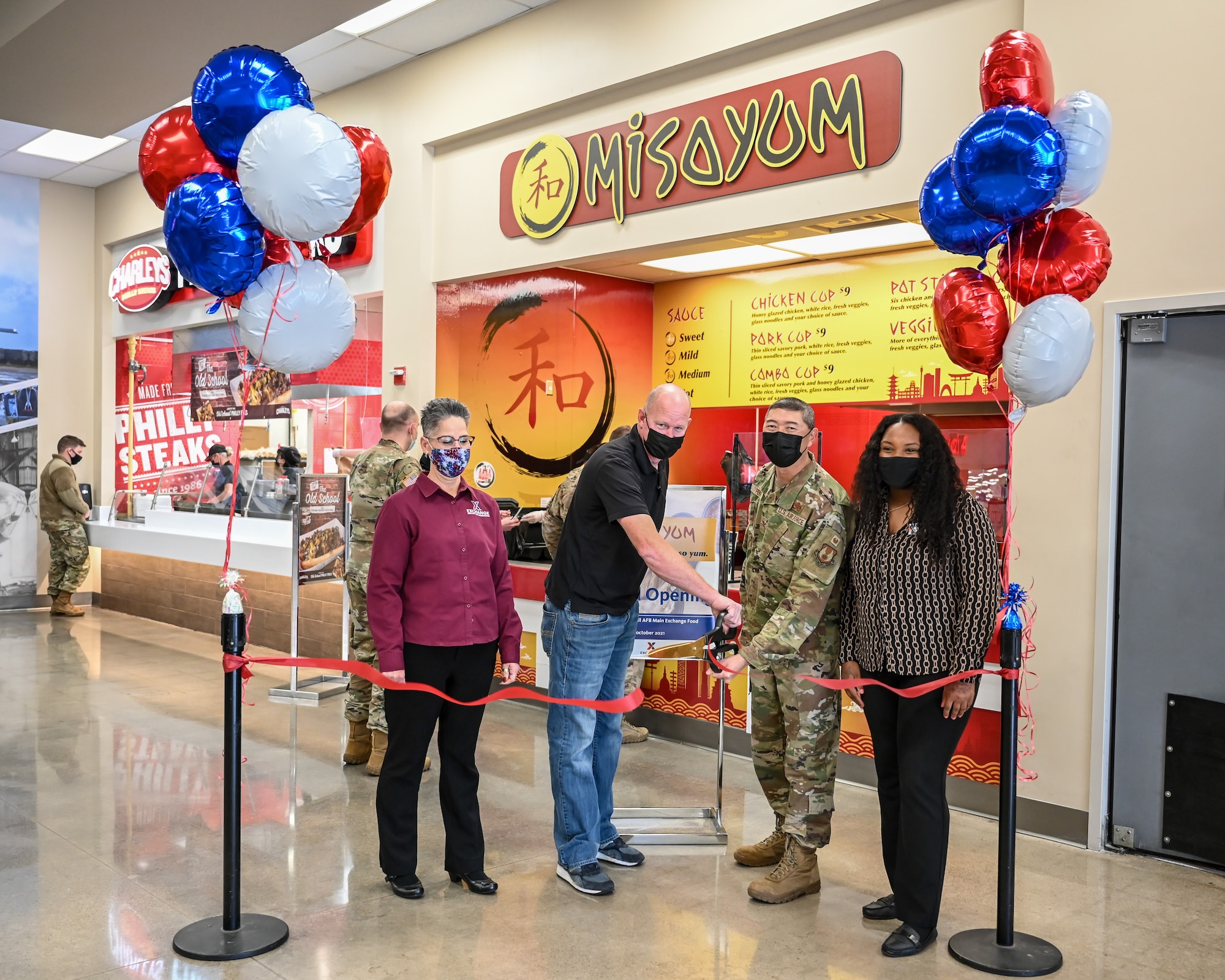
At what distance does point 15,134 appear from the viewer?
9.54 m

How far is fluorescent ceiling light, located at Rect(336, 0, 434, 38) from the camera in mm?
6598

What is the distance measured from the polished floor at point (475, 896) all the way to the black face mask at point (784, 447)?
5.10 feet

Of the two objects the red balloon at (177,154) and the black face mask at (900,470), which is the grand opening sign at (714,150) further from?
the red balloon at (177,154)

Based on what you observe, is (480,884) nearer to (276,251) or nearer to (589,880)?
(589,880)

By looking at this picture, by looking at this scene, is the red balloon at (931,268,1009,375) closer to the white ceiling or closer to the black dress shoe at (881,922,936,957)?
the black dress shoe at (881,922,936,957)

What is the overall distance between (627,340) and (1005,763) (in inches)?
194

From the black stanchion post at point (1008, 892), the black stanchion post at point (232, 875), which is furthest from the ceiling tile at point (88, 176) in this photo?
the black stanchion post at point (1008, 892)

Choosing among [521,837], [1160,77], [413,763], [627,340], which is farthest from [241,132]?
[627,340]

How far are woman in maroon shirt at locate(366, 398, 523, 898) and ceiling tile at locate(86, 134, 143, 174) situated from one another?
752 centimetres

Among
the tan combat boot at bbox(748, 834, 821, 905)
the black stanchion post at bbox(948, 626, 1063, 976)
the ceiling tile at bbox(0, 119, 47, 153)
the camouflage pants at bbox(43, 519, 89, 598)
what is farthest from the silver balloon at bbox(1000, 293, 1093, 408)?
the camouflage pants at bbox(43, 519, 89, 598)

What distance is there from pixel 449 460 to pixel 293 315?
0.69 meters

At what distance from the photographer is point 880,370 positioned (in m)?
6.50

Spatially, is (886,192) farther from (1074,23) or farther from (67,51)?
(67,51)

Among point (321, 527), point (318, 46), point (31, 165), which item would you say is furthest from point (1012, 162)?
point (31, 165)
